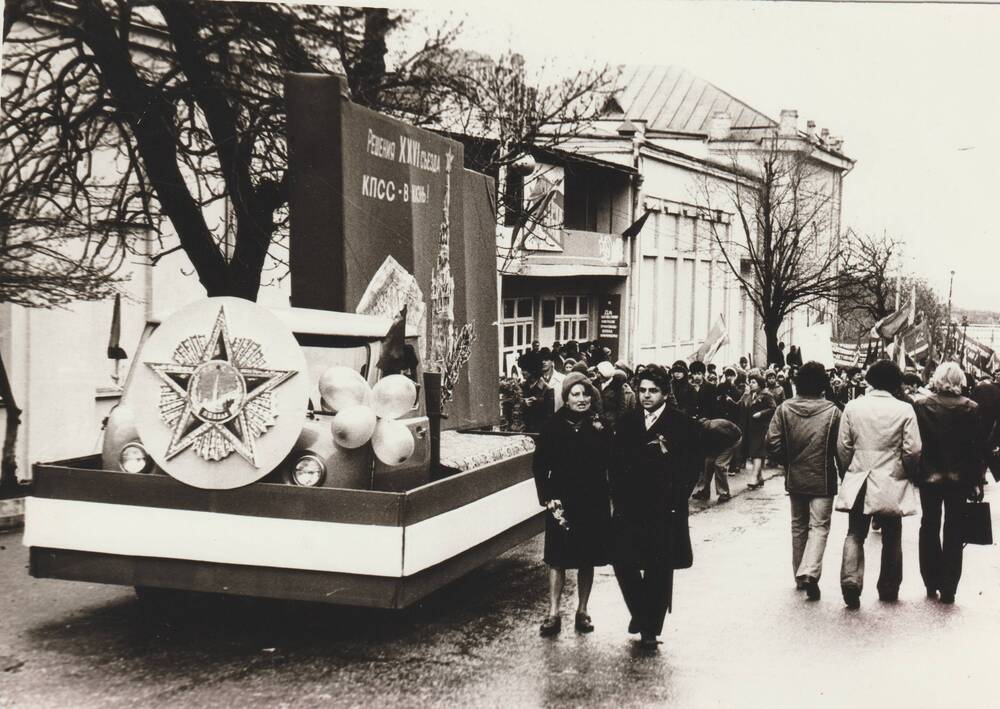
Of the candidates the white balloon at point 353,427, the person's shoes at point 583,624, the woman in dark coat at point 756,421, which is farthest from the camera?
the woman in dark coat at point 756,421

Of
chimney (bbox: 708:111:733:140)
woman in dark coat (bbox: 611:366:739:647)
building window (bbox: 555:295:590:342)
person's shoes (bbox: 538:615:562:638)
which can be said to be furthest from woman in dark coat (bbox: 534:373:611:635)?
chimney (bbox: 708:111:733:140)

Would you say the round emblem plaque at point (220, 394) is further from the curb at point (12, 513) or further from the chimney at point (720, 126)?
the chimney at point (720, 126)

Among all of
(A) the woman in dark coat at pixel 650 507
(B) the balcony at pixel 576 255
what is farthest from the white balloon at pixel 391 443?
(B) the balcony at pixel 576 255

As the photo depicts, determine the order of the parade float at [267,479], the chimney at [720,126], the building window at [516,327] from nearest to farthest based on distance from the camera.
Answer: the parade float at [267,479] < the building window at [516,327] < the chimney at [720,126]

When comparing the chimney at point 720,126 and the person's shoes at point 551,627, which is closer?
the person's shoes at point 551,627

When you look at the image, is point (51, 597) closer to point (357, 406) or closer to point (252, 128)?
point (357, 406)

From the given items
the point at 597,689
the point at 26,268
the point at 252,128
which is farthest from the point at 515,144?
the point at 597,689

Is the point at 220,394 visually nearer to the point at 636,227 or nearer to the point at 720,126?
the point at 636,227

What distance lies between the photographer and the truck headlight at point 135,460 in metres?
7.03

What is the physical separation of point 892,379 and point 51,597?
6232mm

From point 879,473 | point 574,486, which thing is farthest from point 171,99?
point 879,473

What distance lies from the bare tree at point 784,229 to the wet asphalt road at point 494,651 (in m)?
19.6

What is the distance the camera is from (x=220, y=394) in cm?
681

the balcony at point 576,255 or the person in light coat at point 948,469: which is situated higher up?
the balcony at point 576,255
